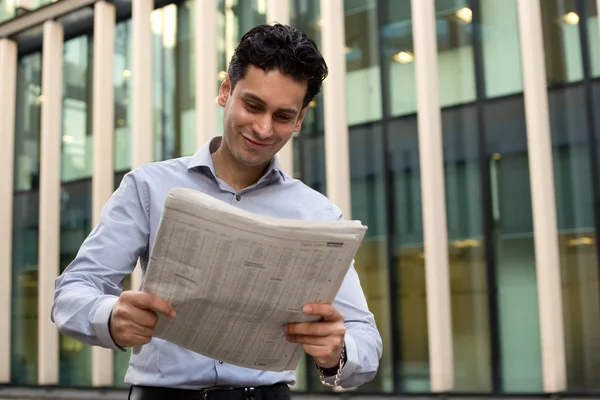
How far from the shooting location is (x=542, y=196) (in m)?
8.59

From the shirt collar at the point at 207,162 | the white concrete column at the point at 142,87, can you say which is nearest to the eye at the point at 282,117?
the shirt collar at the point at 207,162

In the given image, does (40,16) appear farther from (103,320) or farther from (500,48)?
(103,320)

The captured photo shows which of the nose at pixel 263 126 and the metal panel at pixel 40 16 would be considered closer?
the nose at pixel 263 126

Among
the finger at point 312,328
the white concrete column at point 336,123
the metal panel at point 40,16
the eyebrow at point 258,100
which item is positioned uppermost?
the metal panel at point 40,16

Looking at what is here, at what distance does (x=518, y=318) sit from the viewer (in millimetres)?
8914

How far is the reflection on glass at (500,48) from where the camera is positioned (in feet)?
30.9

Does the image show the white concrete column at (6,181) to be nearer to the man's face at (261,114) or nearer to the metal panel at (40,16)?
the metal panel at (40,16)

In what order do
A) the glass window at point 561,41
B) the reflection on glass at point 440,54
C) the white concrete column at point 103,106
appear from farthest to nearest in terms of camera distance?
the white concrete column at point 103,106
the reflection on glass at point 440,54
the glass window at point 561,41

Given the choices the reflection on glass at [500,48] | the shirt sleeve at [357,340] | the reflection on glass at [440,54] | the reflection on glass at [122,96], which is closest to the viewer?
the shirt sleeve at [357,340]

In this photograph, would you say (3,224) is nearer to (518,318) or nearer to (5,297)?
(5,297)

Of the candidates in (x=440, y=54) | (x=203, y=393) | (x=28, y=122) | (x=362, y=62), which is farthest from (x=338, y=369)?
(x=28, y=122)

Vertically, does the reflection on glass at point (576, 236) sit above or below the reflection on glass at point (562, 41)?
below

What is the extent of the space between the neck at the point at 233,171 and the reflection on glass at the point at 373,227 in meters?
7.83

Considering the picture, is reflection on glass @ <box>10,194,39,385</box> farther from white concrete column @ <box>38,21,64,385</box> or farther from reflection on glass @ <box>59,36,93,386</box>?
reflection on glass @ <box>59,36,93,386</box>
